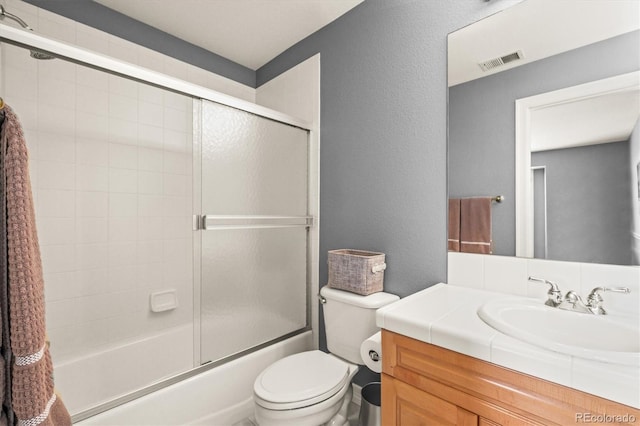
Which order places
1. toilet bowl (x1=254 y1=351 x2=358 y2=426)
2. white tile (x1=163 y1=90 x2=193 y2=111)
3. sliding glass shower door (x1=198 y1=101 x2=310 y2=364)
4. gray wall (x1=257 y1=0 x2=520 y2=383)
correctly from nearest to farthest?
toilet bowl (x1=254 y1=351 x2=358 y2=426)
gray wall (x1=257 y1=0 x2=520 y2=383)
sliding glass shower door (x1=198 y1=101 x2=310 y2=364)
white tile (x1=163 y1=90 x2=193 y2=111)

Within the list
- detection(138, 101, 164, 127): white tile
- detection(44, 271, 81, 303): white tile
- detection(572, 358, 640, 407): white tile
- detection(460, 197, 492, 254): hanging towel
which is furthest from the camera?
detection(138, 101, 164, 127): white tile

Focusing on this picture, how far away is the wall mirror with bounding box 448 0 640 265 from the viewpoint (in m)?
1.06

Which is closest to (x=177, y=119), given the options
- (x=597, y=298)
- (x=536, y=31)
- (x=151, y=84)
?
(x=151, y=84)

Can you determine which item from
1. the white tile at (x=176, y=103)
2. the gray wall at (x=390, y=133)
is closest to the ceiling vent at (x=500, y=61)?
the gray wall at (x=390, y=133)

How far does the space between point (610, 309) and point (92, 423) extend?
81.5 inches

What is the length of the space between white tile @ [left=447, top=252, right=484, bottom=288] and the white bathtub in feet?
3.86

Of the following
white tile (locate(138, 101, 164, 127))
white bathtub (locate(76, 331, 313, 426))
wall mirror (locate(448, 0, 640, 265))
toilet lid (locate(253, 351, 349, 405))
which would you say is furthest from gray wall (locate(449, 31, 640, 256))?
white tile (locate(138, 101, 164, 127))

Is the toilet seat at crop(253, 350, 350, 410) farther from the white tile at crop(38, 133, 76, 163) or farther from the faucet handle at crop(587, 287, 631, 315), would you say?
the white tile at crop(38, 133, 76, 163)

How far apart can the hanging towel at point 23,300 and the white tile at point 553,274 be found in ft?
5.29

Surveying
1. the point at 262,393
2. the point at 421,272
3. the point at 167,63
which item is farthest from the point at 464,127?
the point at 167,63

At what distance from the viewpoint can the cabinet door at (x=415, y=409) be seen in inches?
35.8

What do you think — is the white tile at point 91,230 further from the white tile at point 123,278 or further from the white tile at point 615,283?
the white tile at point 615,283

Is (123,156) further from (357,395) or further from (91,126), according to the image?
(357,395)

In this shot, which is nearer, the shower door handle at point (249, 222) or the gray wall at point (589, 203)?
the gray wall at point (589, 203)
